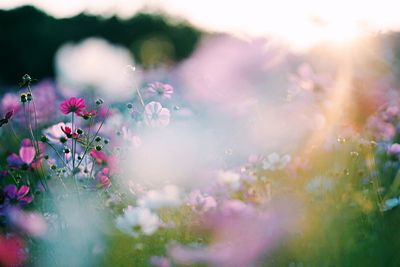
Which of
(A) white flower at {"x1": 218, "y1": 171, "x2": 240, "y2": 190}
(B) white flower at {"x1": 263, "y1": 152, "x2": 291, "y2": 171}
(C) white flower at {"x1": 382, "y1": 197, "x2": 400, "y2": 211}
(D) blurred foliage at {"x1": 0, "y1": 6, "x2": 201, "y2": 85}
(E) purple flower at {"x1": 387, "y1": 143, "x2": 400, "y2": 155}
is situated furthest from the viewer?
(D) blurred foliage at {"x1": 0, "y1": 6, "x2": 201, "y2": 85}

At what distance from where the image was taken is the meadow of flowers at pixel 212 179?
167cm

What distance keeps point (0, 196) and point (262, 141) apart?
1042 mm

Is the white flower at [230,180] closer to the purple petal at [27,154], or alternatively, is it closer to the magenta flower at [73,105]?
the magenta flower at [73,105]

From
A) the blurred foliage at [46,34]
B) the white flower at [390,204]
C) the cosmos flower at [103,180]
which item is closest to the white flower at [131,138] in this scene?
the cosmos flower at [103,180]

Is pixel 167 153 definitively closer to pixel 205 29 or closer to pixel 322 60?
pixel 322 60

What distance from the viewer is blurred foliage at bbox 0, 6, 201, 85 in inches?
349

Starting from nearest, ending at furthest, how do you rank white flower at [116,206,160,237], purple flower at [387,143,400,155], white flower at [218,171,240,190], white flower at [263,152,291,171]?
white flower at [116,206,160,237] < white flower at [218,171,240,190] < white flower at [263,152,291,171] < purple flower at [387,143,400,155]

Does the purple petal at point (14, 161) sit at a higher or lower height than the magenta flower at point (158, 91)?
lower

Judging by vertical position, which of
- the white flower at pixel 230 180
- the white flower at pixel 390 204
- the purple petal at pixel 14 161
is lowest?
the white flower at pixel 390 204

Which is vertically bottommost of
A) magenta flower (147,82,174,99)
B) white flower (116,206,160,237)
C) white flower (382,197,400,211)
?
white flower (116,206,160,237)

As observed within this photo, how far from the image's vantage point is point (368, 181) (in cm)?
216

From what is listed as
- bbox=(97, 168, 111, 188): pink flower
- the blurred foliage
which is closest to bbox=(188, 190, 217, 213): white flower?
bbox=(97, 168, 111, 188): pink flower

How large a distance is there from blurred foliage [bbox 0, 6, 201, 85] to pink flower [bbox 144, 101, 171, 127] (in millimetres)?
6611

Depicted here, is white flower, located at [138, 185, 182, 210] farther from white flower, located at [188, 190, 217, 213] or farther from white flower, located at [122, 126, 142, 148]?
white flower, located at [122, 126, 142, 148]
